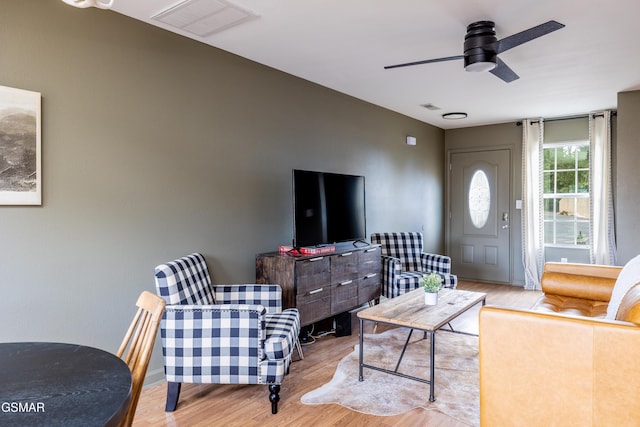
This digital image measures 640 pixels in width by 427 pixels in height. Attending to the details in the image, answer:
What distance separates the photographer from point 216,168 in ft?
11.1

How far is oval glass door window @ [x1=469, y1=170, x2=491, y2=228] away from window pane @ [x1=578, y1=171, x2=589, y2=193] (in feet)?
4.12

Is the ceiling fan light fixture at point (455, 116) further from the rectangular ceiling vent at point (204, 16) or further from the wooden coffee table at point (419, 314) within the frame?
the rectangular ceiling vent at point (204, 16)

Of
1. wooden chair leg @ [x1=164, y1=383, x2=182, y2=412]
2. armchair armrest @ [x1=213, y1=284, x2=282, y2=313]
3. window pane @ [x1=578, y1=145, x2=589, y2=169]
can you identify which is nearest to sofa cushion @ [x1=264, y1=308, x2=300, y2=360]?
armchair armrest @ [x1=213, y1=284, x2=282, y2=313]

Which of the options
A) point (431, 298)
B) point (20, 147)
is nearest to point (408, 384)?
point (431, 298)

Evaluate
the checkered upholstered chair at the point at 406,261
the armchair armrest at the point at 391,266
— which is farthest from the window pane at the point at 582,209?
the armchair armrest at the point at 391,266

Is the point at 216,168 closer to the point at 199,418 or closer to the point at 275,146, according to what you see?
the point at 275,146

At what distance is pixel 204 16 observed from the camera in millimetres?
2738

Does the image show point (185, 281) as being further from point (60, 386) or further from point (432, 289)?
point (432, 289)

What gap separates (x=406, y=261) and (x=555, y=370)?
3.33m

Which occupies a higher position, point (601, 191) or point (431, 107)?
point (431, 107)

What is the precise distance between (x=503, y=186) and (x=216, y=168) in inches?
194

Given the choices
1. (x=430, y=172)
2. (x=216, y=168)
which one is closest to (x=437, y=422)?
(x=216, y=168)

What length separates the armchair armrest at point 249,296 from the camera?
3133mm

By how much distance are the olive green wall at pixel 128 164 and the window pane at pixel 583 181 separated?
423cm
